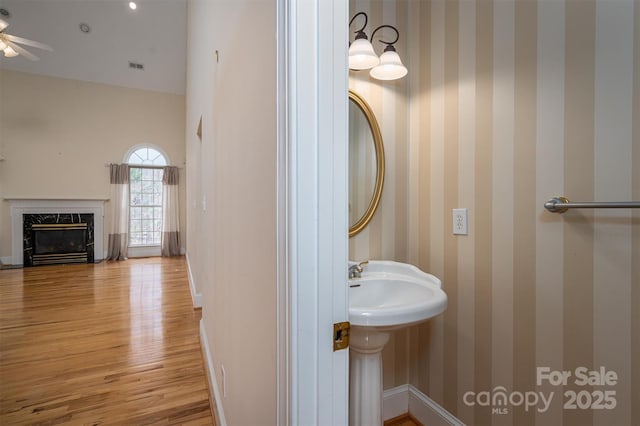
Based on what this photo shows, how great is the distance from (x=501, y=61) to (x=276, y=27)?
3.80 feet

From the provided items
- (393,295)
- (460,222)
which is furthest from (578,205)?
(393,295)

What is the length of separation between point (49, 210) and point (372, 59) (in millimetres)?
7227

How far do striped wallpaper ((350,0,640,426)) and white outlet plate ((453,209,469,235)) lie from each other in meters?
0.03

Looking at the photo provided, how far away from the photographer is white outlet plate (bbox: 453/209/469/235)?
1.44m

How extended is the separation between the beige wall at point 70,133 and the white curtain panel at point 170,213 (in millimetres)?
197

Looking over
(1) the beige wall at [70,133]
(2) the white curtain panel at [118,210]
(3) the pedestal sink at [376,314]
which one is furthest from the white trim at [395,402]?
(2) the white curtain panel at [118,210]


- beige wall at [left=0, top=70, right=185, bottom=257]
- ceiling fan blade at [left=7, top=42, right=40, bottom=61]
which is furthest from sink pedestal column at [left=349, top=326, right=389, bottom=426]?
beige wall at [left=0, top=70, right=185, bottom=257]

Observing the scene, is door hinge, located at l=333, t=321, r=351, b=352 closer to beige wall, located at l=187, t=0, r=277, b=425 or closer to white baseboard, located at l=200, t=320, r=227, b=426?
beige wall, located at l=187, t=0, r=277, b=425

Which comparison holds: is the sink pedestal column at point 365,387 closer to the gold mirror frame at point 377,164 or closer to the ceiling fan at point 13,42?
the gold mirror frame at point 377,164

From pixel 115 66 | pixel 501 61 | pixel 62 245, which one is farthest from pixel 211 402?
pixel 115 66

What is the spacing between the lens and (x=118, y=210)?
252 inches

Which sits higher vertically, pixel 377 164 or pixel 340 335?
pixel 377 164

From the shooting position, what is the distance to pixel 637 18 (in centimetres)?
93

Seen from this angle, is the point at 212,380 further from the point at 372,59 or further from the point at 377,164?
the point at 372,59
